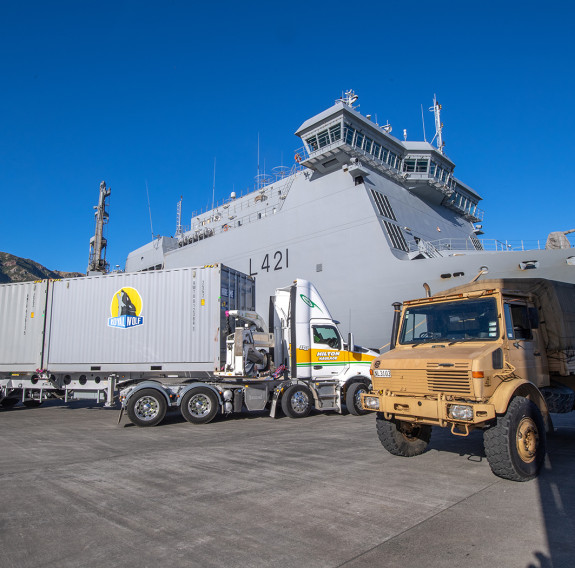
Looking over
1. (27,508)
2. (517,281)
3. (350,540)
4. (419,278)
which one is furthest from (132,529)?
(419,278)

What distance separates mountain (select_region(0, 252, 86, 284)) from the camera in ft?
449

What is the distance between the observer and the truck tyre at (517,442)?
5117mm

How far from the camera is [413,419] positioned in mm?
5777

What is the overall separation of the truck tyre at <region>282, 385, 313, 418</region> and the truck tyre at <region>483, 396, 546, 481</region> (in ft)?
22.0

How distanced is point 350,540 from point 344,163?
74.6 feet

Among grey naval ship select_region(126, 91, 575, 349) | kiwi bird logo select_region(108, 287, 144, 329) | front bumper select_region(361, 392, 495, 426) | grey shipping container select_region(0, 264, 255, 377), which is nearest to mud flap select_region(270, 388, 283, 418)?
grey shipping container select_region(0, 264, 255, 377)

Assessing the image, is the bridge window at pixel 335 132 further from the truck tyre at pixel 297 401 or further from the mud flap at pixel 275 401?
the mud flap at pixel 275 401

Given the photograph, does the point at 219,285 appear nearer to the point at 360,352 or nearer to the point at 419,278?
the point at 360,352

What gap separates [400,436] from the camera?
21.4ft

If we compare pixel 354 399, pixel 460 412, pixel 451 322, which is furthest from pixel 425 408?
pixel 354 399

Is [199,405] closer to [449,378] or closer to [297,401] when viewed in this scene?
[297,401]

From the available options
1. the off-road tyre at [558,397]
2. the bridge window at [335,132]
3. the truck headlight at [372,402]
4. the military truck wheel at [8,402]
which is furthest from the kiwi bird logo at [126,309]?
the bridge window at [335,132]

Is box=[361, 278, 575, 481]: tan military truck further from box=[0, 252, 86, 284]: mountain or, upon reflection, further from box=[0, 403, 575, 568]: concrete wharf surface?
box=[0, 252, 86, 284]: mountain

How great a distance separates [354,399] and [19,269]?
6536 inches
